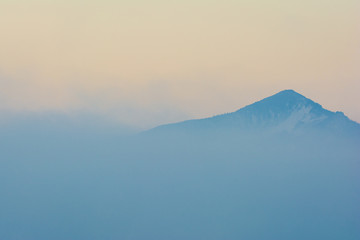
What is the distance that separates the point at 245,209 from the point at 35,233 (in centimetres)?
4431

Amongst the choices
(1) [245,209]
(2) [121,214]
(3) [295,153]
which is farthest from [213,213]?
(3) [295,153]

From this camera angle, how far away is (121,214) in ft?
350

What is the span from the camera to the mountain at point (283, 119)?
17400cm

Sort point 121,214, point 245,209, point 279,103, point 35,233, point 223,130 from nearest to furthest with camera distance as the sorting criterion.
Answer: point 35,233 → point 121,214 → point 245,209 → point 223,130 → point 279,103

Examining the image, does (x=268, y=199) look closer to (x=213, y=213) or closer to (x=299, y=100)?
(x=213, y=213)

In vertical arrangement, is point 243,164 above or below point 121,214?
above

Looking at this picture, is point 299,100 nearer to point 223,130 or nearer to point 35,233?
point 223,130

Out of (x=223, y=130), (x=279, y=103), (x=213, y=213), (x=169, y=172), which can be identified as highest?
(x=279, y=103)

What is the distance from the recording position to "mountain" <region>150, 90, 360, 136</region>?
571ft

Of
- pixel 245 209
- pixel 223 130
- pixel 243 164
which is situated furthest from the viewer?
pixel 223 130

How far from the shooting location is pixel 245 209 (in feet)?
383

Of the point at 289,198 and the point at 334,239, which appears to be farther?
the point at 289,198

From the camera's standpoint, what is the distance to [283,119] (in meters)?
183

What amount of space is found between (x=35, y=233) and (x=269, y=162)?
224ft
